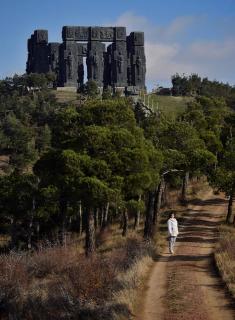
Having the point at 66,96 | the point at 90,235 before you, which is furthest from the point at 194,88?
the point at 90,235

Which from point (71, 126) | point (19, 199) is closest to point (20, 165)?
point (19, 199)

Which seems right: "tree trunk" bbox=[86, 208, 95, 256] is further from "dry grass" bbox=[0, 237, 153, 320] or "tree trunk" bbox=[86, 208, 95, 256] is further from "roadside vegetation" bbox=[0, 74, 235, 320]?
"dry grass" bbox=[0, 237, 153, 320]

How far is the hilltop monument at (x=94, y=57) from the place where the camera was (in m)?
110

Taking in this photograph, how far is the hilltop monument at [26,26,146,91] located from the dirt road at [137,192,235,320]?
286 ft

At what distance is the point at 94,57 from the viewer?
110 metres

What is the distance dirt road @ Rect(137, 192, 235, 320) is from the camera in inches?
485

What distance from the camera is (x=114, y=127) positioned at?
81.3 feet

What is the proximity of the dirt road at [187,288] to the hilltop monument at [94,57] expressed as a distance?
3434 inches

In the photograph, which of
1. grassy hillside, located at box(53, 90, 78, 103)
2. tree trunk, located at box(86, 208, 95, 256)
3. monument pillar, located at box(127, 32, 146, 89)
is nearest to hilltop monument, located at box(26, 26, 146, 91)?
monument pillar, located at box(127, 32, 146, 89)

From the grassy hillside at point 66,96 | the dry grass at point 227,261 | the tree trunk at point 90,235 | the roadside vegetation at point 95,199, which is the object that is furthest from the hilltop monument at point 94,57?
the dry grass at point 227,261

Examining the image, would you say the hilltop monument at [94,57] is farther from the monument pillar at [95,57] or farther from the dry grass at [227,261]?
the dry grass at [227,261]

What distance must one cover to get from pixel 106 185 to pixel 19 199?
711 inches

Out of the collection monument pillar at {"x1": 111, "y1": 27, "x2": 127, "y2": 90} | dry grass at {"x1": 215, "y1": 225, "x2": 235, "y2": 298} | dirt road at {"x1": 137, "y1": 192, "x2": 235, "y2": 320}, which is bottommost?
dirt road at {"x1": 137, "y1": 192, "x2": 235, "y2": 320}

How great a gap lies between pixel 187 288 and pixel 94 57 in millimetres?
99139
